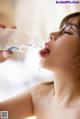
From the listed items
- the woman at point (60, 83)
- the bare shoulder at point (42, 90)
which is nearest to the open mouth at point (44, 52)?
the woman at point (60, 83)

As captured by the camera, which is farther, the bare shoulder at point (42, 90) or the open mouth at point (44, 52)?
the bare shoulder at point (42, 90)

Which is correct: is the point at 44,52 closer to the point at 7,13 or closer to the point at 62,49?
the point at 62,49

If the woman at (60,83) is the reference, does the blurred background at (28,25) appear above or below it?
above

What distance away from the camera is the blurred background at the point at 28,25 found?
892mm

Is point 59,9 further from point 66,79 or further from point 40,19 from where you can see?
point 66,79

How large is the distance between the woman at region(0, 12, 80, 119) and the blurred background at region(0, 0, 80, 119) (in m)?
0.10

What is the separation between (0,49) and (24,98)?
19 centimetres

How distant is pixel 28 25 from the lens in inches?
35.6

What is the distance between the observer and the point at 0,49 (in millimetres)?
853

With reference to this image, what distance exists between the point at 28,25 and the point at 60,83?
0.28 m

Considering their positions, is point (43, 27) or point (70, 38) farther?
point (43, 27)

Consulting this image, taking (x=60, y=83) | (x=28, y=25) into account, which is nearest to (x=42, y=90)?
(x=60, y=83)

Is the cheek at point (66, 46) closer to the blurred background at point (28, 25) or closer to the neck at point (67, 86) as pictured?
the neck at point (67, 86)

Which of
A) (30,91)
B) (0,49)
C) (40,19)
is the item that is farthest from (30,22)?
(30,91)
